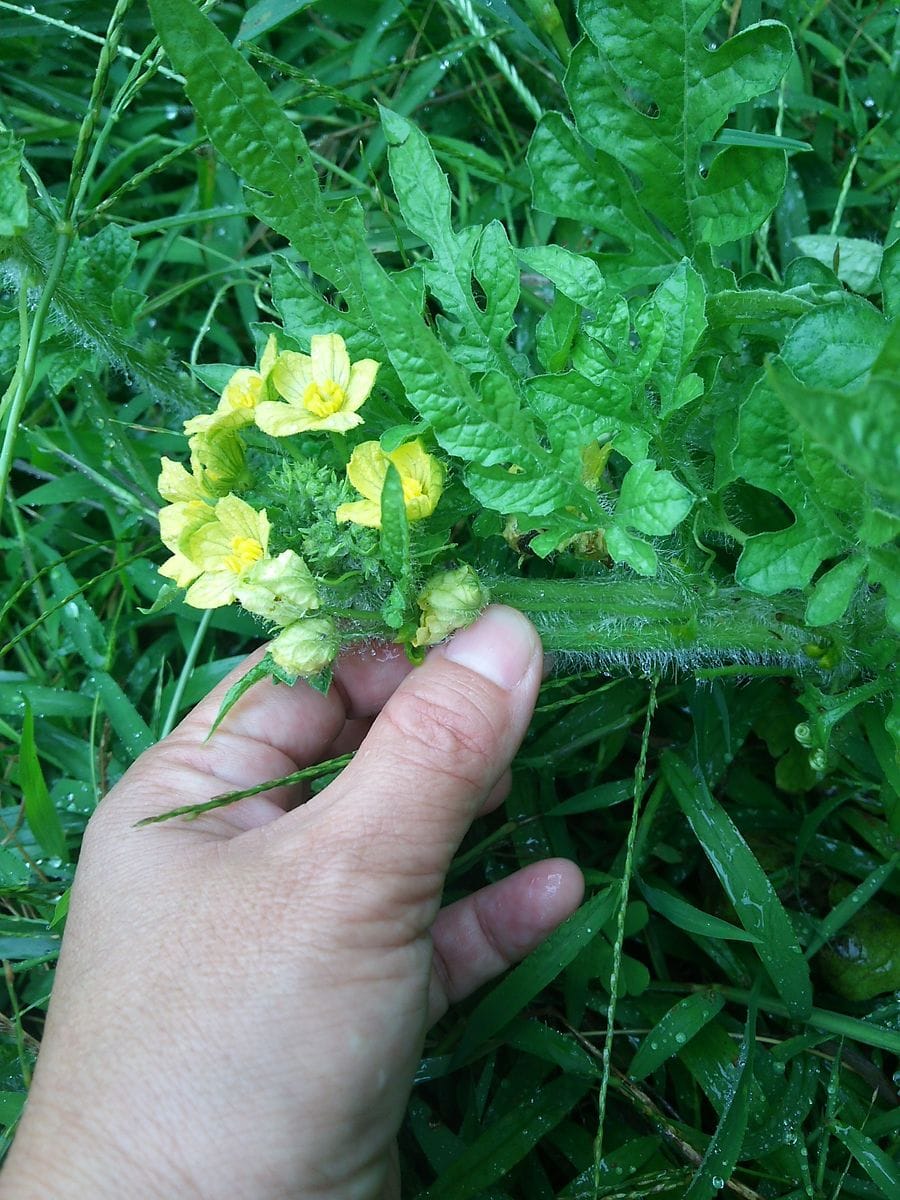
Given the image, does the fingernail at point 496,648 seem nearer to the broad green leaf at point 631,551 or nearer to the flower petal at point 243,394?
the broad green leaf at point 631,551

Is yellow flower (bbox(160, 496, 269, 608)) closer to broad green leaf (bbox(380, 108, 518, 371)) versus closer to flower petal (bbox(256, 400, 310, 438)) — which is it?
flower petal (bbox(256, 400, 310, 438))

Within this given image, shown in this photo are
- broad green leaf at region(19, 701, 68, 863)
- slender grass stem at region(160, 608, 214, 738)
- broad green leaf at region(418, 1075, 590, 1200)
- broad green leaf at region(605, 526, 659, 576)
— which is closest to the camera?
broad green leaf at region(605, 526, 659, 576)

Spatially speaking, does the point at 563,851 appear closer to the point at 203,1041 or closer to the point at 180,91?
the point at 203,1041

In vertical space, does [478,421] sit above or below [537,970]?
above

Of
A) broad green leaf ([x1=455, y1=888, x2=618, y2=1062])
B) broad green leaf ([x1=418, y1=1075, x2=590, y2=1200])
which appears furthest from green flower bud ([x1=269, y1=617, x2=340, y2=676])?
broad green leaf ([x1=418, y1=1075, x2=590, y2=1200])

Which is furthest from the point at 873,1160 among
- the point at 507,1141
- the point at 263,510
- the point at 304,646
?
the point at 263,510

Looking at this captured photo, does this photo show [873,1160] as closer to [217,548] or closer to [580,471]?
[580,471]
